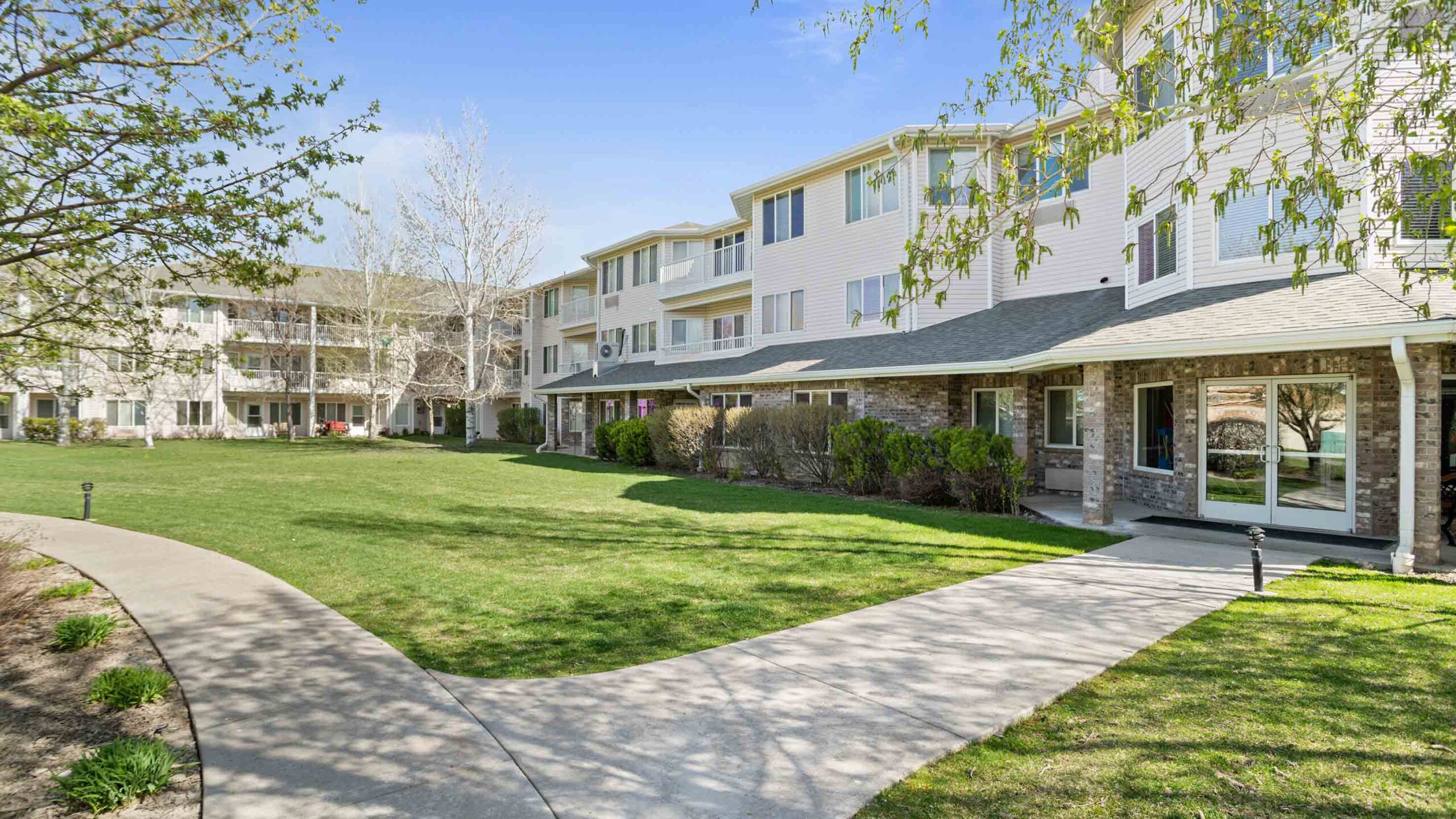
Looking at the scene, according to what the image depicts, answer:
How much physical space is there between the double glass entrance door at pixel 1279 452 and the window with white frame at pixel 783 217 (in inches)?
515

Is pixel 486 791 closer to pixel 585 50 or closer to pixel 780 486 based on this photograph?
pixel 585 50

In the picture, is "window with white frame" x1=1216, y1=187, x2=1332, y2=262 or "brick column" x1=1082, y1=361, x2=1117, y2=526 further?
"brick column" x1=1082, y1=361, x2=1117, y2=526

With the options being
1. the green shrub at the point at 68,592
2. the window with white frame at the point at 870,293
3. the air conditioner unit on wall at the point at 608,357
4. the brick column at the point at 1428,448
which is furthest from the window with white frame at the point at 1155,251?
the air conditioner unit on wall at the point at 608,357

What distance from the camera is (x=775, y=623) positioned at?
6.46m

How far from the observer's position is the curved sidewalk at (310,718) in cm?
344

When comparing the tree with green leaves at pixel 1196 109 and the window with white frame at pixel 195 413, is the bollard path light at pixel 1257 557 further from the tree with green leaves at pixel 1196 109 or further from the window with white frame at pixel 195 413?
the window with white frame at pixel 195 413

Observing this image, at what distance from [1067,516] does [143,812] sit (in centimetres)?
1266

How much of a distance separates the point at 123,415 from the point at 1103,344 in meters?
45.4

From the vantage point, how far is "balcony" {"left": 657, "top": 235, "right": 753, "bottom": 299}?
987 inches

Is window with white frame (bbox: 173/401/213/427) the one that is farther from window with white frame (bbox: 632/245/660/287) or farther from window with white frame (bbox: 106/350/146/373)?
window with white frame (bbox: 106/350/146/373)

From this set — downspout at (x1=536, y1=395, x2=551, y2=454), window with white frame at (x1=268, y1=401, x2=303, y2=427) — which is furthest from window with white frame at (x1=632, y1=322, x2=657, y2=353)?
window with white frame at (x1=268, y1=401, x2=303, y2=427)

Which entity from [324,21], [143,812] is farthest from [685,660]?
[324,21]

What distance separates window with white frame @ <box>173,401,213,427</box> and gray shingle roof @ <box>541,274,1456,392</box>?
29278 mm

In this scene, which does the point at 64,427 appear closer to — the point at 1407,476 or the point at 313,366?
the point at 313,366
